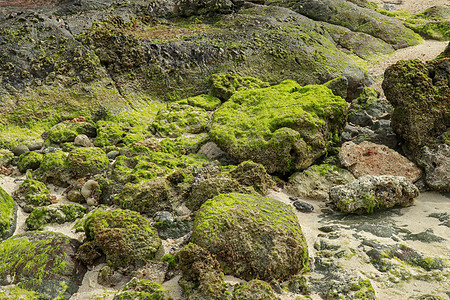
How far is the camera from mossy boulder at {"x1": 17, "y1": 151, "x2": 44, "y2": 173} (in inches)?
280

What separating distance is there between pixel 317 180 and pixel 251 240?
9.04ft

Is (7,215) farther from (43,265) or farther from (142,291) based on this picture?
(142,291)

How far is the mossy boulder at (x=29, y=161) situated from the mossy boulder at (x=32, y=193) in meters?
0.77

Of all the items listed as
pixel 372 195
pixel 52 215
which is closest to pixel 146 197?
pixel 52 215

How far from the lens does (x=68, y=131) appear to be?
319 inches

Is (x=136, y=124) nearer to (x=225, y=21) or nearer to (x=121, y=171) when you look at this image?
(x=121, y=171)

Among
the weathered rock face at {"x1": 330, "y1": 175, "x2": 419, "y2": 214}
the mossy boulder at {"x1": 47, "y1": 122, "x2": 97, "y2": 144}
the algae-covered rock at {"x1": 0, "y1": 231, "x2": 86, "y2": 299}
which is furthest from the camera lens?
the mossy boulder at {"x1": 47, "y1": 122, "x2": 97, "y2": 144}

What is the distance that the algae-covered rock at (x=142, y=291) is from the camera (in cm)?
416

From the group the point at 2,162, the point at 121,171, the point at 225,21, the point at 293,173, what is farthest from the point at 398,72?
the point at 2,162

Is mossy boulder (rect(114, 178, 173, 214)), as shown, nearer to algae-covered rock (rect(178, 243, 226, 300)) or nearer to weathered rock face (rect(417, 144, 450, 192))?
algae-covered rock (rect(178, 243, 226, 300))

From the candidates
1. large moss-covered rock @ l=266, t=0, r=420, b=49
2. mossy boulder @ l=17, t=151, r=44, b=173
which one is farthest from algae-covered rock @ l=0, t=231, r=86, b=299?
large moss-covered rock @ l=266, t=0, r=420, b=49

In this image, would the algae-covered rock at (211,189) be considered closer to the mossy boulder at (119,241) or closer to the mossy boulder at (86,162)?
the mossy boulder at (119,241)

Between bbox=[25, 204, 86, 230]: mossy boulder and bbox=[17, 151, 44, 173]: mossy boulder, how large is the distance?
172cm

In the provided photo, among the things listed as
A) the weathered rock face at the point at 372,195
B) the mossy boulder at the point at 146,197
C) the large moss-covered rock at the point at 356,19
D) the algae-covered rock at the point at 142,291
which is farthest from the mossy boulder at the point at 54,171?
the large moss-covered rock at the point at 356,19
